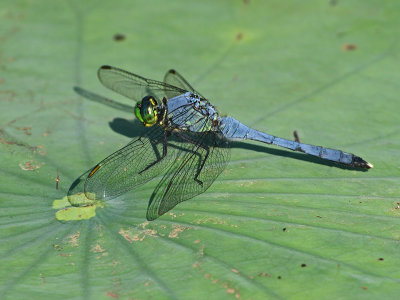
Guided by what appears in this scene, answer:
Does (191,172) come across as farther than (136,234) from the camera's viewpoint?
Yes

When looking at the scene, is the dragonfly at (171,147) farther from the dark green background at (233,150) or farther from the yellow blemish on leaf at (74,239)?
the yellow blemish on leaf at (74,239)

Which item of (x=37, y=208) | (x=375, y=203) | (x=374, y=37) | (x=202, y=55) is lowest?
(x=37, y=208)

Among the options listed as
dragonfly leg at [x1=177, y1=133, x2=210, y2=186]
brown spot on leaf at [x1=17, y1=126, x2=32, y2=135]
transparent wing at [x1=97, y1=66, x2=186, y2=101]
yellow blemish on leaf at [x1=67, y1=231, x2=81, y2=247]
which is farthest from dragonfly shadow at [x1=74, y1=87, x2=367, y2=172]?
yellow blemish on leaf at [x1=67, y1=231, x2=81, y2=247]

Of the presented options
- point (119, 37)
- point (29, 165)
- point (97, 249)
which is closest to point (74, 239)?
point (97, 249)

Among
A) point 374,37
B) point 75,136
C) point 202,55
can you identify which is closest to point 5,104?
point 75,136

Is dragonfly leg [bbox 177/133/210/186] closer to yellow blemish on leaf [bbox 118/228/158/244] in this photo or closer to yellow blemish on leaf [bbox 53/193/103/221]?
yellow blemish on leaf [bbox 118/228/158/244]

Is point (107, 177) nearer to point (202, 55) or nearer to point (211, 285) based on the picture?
point (211, 285)

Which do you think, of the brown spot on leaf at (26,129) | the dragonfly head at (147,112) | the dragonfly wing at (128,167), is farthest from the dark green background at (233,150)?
the dragonfly head at (147,112)

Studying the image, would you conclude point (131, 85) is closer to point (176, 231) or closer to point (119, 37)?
point (119, 37)
